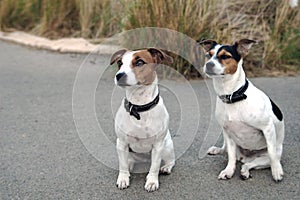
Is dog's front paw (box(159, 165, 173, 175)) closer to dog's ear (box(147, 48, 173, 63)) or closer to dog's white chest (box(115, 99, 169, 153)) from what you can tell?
dog's white chest (box(115, 99, 169, 153))

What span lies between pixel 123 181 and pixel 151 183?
0.69ft

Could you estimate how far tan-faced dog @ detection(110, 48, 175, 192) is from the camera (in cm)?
302

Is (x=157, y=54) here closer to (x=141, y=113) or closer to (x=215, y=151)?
(x=141, y=113)

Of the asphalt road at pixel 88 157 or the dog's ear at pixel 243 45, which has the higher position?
the dog's ear at pixel 243 45

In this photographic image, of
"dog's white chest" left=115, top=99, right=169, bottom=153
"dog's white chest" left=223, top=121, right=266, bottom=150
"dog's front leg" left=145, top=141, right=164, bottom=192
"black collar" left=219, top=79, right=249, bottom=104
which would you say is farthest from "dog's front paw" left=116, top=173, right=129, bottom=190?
"black collar" left=219, top=79, right=249, bottom=104

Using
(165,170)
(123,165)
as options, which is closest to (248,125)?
(165,170)

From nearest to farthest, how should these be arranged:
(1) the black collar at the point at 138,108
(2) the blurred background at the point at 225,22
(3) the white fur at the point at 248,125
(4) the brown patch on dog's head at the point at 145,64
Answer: (4) the brown patch on dog's head at the point at 145,64 < (1) the black collar at the point at 138,108 < (3) the white fur at the point at 248,125 < (2) the blurred background at the point at 225,22

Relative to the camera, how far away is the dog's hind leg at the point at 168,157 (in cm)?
344

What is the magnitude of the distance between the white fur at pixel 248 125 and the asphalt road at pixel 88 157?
0.10 m

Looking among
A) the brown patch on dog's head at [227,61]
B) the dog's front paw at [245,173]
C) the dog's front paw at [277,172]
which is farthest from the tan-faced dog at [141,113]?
the dog's front paw at [277,172]

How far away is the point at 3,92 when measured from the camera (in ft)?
19.7

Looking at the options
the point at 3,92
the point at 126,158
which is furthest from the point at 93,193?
the point at 3,92

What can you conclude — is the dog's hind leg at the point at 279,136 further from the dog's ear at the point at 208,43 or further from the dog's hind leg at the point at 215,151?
the dog's ear at the point at 208,43

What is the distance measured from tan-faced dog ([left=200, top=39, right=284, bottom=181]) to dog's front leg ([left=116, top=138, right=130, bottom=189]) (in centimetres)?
72
